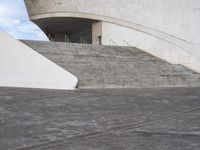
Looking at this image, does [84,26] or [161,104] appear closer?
[161,104]

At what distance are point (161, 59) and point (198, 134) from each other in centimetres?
1596

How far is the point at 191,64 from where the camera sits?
65.0ft

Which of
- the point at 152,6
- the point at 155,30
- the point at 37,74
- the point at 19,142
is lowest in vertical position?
the point at 19,142

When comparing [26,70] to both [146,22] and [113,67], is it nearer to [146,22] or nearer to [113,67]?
[113,67]

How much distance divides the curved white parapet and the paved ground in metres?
2.99

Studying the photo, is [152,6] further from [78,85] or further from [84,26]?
[78,85]

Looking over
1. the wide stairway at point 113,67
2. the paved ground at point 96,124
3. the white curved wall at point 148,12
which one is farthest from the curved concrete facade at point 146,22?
the paved ground at point 96,124

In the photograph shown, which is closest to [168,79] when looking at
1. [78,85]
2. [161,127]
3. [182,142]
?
[78,85]

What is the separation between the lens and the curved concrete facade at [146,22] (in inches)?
793

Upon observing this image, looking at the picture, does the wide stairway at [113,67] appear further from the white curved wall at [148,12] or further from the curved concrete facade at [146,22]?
the white curved wall at [148,12]

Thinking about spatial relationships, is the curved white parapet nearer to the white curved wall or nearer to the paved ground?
the paved ground

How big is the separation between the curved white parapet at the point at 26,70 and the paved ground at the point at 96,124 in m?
2.99

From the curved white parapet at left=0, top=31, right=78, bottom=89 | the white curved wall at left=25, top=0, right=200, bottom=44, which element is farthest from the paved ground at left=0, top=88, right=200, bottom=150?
the white curved wall at left=25, top=0, right=200, bottom=44

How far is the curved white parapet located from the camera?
11.4 metres
